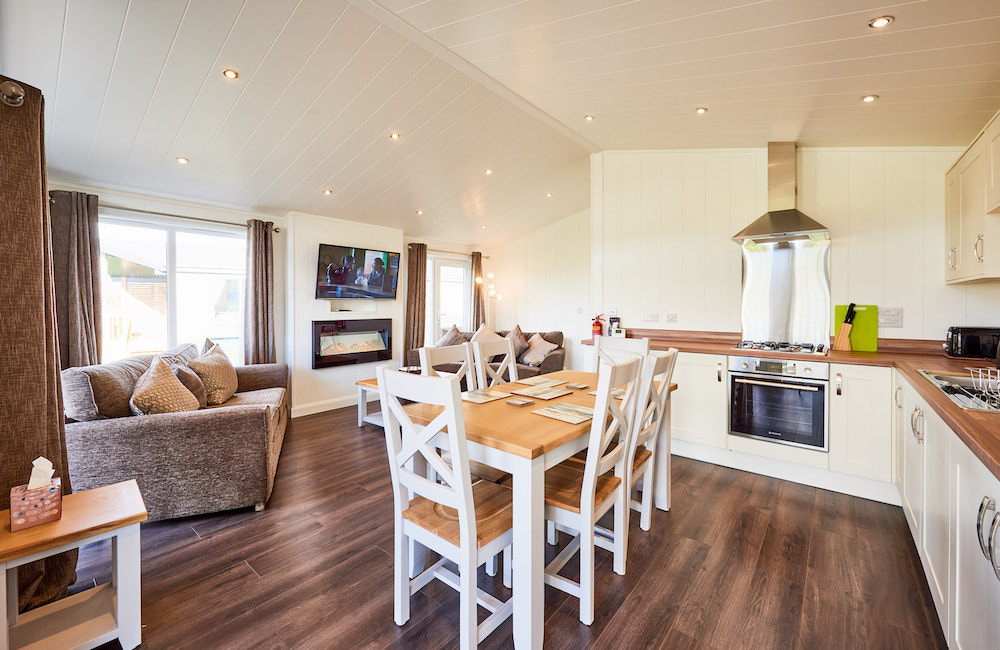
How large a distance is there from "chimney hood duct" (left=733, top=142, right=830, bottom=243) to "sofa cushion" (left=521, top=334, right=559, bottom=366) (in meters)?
3.03

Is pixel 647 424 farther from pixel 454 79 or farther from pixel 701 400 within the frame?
pixel 454 79

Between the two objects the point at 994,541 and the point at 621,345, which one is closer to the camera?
the point at 994,541

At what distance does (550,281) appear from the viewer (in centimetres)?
663

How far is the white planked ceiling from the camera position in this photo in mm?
1950

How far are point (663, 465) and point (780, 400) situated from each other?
118 cm

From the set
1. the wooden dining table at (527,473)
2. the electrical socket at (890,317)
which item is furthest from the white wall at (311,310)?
the electrical socket at (890,317)

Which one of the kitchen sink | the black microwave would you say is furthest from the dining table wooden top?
the black microwave

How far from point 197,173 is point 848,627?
5.09 meters

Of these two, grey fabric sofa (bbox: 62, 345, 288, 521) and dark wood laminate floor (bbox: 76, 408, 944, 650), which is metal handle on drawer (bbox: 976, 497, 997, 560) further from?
grey fabric sofa (bbox: 62, 345, 288, 521)

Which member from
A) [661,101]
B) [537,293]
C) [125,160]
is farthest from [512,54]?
[537,293]

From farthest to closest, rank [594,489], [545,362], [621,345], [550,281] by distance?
1. [550,281]
2. [545,362]
3. [621,345]
4. [594,489]

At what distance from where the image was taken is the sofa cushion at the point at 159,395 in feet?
7.83

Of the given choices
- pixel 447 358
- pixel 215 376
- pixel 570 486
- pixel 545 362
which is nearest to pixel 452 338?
pixel 545 362

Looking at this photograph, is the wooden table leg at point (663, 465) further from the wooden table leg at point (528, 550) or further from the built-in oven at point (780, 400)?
the wooden table leg at point (528, 550)
